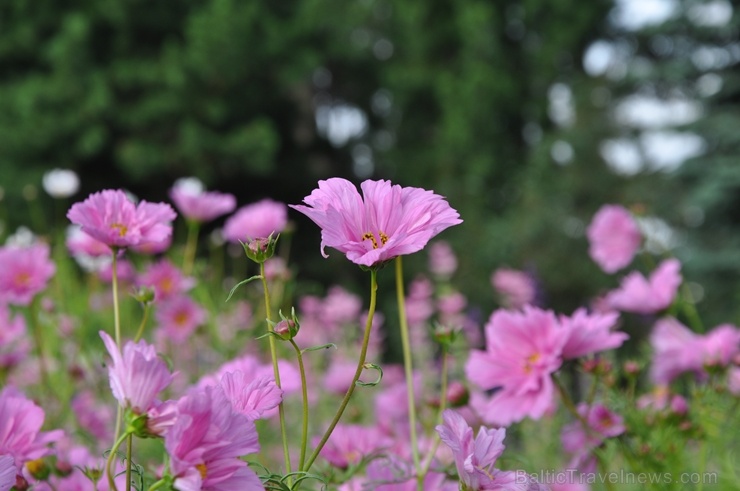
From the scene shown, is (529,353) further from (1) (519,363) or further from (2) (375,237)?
(2) (375,237)

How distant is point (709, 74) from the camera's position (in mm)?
5473

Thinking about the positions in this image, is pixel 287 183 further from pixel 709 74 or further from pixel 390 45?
pixel 709 74

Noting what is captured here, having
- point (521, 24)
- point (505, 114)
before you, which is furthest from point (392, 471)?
point (521, 24)

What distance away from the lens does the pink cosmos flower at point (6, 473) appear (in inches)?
15.6

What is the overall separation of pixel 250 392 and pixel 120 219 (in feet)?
0.75

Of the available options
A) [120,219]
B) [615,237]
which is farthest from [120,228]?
[615,237]

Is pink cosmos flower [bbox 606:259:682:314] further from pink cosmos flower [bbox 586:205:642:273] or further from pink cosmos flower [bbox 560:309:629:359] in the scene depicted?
pink cosmos flower [bbox 560:309:629:359]

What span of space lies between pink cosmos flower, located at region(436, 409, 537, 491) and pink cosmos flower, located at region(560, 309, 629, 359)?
265 mm

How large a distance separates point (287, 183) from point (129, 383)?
23.4 feet

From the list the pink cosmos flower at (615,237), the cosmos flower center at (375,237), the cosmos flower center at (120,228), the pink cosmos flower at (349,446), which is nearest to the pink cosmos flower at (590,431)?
the pink cosmos flower at (349,446)

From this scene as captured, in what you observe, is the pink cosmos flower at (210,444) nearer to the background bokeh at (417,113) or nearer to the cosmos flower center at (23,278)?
the cosmos flower center at (23,278)

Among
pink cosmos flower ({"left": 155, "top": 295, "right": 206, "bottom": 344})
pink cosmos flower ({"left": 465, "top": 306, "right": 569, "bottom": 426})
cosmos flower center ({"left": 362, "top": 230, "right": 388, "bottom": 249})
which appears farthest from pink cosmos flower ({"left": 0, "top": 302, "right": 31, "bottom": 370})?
cosmos flower center ({"left": 362, "top": 230, "right": 388, "bottom": 249})

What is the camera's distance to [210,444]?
38 cm

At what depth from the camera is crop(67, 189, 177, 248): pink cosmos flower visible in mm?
582
